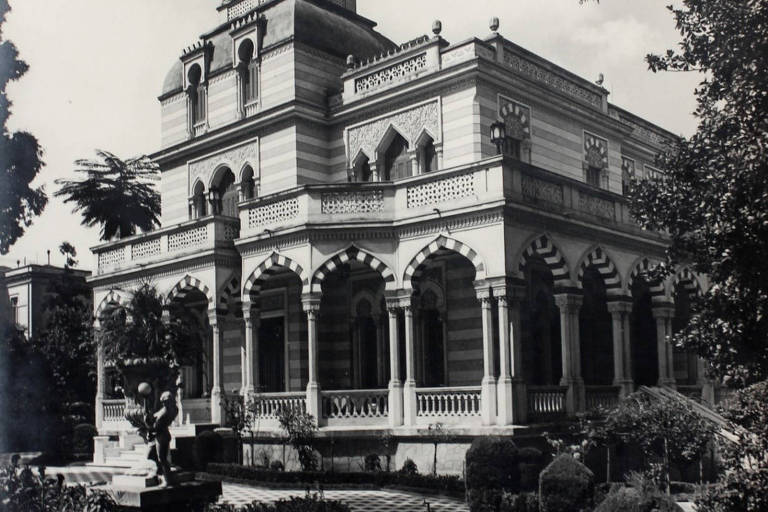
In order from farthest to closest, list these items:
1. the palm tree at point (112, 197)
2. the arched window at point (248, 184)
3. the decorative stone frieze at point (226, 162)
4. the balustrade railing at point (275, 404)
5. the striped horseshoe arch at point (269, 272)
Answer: the palm tree at point (112, 197) < the arched window at point (248, 184) < the decorative stone frieze at point (226, 162) < the striped horseshoe arch at point (269, 272) < the balustrade railing at point (275, 404)

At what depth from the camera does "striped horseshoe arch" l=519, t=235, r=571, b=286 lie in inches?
874

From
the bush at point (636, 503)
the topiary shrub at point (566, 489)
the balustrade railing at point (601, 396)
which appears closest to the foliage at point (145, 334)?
the balustrade railing at point (601, 396)

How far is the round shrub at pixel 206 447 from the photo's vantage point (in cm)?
2375

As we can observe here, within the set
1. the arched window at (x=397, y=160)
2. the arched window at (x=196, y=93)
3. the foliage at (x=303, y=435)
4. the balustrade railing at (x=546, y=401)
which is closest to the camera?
the balustrade railing at (x=546, y=401)

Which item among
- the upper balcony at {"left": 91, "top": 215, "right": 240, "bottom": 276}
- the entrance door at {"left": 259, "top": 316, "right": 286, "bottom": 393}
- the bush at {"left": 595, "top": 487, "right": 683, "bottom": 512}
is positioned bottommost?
the bush at {"left": 595, "top": 487, "right": 683, "bottom": 512}

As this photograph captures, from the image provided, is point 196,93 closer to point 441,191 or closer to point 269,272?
point 269,272

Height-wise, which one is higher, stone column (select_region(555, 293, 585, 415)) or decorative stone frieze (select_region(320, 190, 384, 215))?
decorative stone frieze (select_region(320, 190, 384, 215))

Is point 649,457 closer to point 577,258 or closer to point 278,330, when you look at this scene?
point 577,258

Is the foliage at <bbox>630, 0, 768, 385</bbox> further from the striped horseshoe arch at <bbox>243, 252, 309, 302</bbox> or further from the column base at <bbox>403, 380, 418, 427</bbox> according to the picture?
the striped horseshoe arch at <bbox>243, 252, 309, 302</bbox>

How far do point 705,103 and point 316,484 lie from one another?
1168 centimetres

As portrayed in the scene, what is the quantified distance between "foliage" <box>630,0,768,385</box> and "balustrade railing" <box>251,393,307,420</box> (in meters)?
10.9

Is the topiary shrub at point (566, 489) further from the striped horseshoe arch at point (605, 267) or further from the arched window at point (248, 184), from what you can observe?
the arched window at point (248, 184)

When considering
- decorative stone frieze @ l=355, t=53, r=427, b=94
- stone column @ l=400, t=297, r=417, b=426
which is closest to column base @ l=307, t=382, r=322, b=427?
stone column @ l=400, t=297, r=417, b=426

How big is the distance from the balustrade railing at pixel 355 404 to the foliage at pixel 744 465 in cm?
1163
